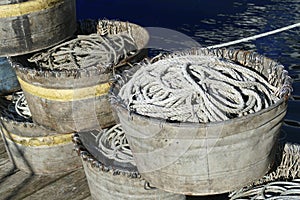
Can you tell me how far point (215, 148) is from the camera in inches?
70.7

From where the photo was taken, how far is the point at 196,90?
2006 mm

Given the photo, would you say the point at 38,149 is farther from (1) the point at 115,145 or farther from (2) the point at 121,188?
(2) the point at 121,188

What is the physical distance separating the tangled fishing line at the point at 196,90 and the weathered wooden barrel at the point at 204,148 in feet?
0.28

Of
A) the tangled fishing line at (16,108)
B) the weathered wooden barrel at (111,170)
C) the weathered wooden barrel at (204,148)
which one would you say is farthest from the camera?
the tangled fishing line at (16,108)

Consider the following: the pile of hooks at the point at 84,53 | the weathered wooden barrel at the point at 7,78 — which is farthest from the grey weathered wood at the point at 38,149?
the weathered wooden barrel at the point at 7,78

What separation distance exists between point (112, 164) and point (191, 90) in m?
0.66

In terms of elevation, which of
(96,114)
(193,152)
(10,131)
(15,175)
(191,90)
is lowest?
(15,175)

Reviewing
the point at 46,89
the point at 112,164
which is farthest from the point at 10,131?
the point at 112,164

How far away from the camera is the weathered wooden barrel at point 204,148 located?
69.6 inches

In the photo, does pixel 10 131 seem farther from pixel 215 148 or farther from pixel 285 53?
pixel 285 53

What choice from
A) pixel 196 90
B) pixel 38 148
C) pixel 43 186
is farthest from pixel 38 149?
pixel 196 90

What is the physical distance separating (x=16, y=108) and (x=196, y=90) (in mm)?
1647

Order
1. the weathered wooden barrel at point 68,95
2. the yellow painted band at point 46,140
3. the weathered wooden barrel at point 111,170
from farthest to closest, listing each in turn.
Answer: the yellow painted band at point 46,140 < the weathered wooden barrel at point 68,95 < the weathered wooden barrel at point 111,170

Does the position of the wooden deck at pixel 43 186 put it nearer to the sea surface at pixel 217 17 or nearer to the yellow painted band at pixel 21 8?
the yellow painted band at pixel 21 8
